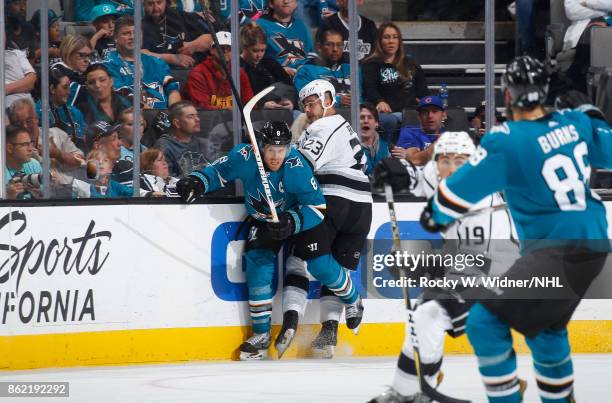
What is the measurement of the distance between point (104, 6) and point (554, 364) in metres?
3.28

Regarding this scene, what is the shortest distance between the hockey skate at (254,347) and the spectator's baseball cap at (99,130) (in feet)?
4.13

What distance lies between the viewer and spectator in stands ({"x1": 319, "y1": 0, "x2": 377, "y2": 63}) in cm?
638

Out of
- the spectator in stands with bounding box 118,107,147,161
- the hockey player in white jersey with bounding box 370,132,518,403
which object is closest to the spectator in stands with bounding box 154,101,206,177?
the spectator in stands with bounding box 118,107,147,161

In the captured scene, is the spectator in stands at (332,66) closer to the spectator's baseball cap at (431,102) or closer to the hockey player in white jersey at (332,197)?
the hockey player in white jersey at (332,197)

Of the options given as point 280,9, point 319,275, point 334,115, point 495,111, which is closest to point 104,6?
point 280,9

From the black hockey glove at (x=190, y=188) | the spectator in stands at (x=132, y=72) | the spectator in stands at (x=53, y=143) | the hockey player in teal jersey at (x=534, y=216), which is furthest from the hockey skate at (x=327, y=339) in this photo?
the hockey player in teal jersey at (x=534, y=216)

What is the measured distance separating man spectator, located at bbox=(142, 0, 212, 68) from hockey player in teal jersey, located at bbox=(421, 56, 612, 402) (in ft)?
8.81

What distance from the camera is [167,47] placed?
6.17 metres

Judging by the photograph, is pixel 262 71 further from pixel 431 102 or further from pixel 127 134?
pixel 431 102

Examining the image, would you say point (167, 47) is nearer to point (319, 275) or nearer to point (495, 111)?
point (319, 275)

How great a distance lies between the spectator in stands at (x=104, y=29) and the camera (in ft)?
19.9

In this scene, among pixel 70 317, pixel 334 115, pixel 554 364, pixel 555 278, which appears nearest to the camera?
pixel 555 278

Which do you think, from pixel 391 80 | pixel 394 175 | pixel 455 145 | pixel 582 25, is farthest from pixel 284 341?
pixel 582 25

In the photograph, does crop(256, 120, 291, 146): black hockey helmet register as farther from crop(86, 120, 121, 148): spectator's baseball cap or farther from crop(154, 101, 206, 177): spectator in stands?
crop(86, 120, 121, 148): spectator's baseball cap
